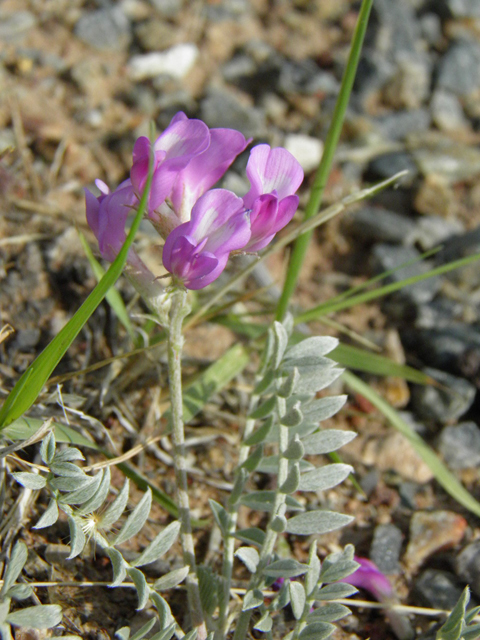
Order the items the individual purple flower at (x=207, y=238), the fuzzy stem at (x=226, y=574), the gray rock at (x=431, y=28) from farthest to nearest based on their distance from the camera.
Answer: the gray rock at (x=431, y=28) < the fuzzy stem at (x=226, y=574) < the individual purple flower at (x=207, y=238)

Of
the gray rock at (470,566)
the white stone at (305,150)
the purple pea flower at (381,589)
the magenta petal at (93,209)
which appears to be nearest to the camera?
the magenta petal at (93,209)

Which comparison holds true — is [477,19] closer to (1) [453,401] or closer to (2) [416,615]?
(1) [453,401]

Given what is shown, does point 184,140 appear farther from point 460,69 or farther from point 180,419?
point 460,69

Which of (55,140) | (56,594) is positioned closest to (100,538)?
(56,594)

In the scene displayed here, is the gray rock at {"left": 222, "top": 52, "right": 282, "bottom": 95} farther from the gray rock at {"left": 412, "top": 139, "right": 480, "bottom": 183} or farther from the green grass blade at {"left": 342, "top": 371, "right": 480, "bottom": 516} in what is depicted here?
the green grass blade at {"left": 342, "top": 371, "right": 480, "bottom": 516}

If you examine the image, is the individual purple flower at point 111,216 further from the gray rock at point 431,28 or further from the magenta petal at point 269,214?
the gray rock at point 431,28

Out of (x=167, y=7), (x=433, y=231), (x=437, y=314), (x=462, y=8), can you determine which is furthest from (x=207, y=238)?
(x=462, y=8)

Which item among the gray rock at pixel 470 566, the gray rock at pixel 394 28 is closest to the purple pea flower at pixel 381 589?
the gray rock at pixel 470 566

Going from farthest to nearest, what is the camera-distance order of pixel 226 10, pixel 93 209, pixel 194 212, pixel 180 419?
pixel 226 10 → pixel 180 419 → pixel 93 209 → pixel 194 212
